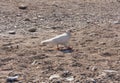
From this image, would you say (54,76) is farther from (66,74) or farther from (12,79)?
(12,79)

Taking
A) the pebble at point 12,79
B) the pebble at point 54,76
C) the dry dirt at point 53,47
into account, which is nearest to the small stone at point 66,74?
the dry dirt at point 53,47

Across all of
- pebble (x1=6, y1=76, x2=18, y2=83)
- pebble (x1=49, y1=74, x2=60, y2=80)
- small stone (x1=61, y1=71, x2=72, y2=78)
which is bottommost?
small stone (x1=61, y1=71, x2=72, y2=78)

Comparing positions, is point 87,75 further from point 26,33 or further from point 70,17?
point 70,17

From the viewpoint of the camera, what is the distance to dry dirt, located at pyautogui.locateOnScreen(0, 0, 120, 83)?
714 centimetres

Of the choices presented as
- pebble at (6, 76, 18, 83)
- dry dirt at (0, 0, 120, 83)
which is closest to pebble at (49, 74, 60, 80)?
dry dirt at (0, 0, 120, 83)

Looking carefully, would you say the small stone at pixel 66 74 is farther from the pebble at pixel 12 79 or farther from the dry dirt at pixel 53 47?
the pebble at pixel 12 79

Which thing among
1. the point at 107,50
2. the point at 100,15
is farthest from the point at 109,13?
the point at 107,50

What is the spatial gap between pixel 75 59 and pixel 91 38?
6.80ft

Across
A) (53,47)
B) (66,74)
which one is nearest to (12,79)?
(66,74)

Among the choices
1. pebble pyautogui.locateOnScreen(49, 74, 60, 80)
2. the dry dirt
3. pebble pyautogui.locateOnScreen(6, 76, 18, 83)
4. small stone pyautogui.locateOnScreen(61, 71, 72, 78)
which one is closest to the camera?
pebble pyautogui.locateOnScreen(6, 76, 18, 83)

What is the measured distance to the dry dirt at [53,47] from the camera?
714 centimetres

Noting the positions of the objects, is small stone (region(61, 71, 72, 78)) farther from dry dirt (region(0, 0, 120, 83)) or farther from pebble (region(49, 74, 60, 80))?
pebble (region(49, 74, 60, 80))

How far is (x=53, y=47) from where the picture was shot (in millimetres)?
8891

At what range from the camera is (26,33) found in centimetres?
1032
